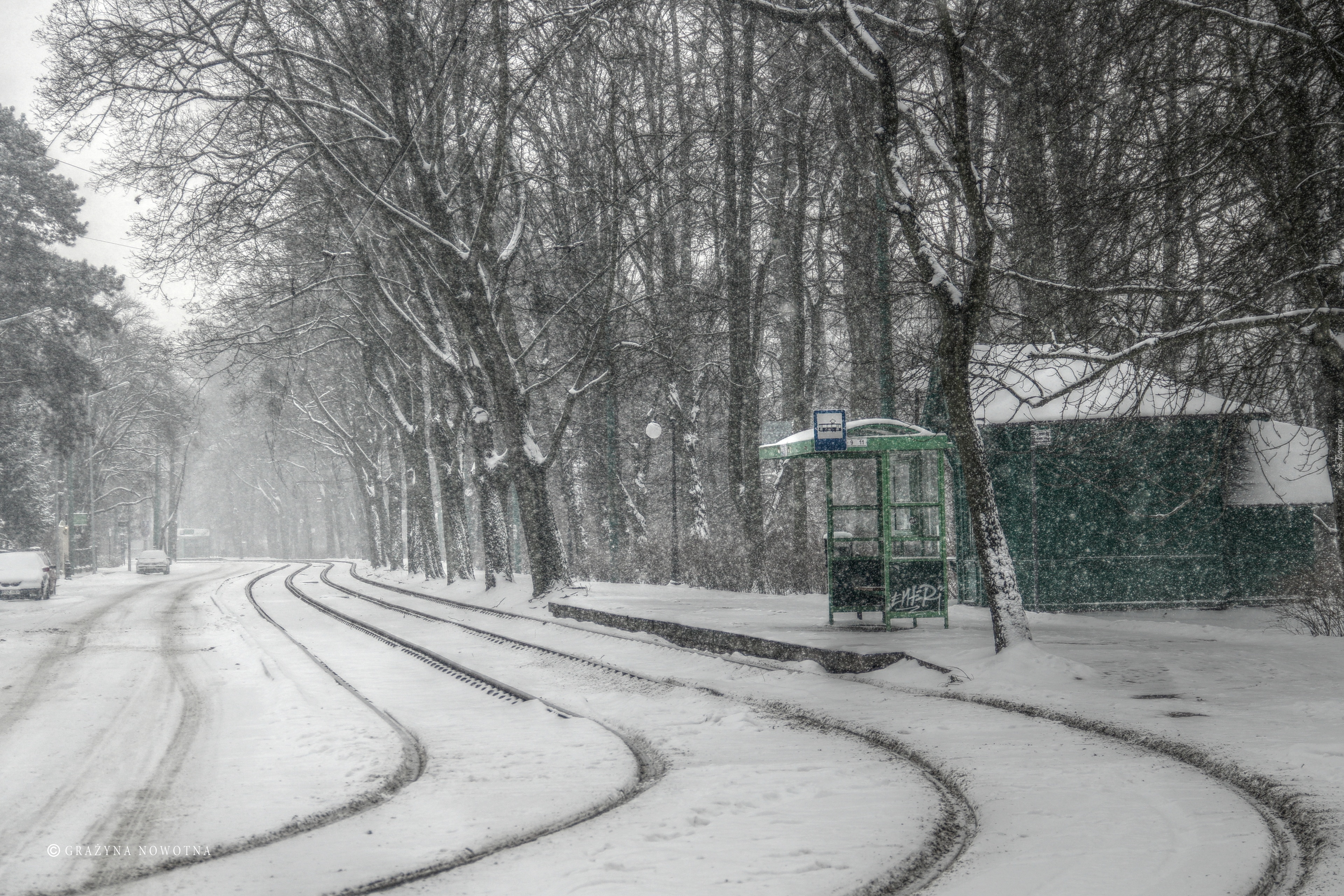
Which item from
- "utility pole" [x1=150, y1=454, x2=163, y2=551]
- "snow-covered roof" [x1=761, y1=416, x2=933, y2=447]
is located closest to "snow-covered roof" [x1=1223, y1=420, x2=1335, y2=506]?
"snow-covered roof" [x1=761, y1=416, x2=933, y2=447]

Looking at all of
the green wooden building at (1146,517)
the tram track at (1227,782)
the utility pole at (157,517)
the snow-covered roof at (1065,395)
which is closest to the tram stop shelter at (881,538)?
the snow-covered roof at (1065,395)

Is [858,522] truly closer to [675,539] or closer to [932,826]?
[675,539]

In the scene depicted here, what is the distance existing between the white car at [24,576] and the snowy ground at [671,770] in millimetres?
21582

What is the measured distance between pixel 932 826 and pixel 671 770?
201 cm

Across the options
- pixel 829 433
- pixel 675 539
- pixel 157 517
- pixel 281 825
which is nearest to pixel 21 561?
pixel 675 539

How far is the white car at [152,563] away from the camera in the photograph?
183 ft

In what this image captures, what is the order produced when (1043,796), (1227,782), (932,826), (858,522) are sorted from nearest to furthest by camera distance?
(932,826) < (1043,796) < (1227,782) < (858,522)

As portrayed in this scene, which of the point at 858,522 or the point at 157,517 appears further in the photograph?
the point at 157,517

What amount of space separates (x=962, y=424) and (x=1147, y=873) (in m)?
6.80

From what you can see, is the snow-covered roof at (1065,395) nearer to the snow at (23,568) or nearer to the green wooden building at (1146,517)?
the green wooden building at (1146,517)

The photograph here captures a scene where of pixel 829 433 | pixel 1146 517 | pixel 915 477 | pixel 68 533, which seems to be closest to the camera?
pixel 829 433

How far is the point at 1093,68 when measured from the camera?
10.9 metres

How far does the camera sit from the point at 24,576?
3241 centimetres

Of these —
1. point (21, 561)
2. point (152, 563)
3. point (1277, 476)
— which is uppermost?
point (1277, 476)
